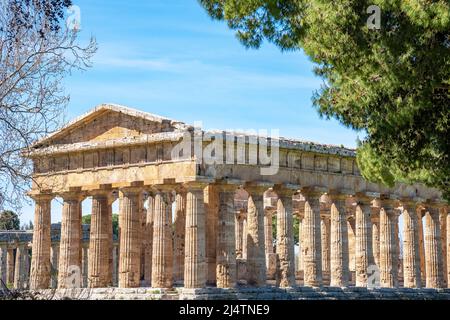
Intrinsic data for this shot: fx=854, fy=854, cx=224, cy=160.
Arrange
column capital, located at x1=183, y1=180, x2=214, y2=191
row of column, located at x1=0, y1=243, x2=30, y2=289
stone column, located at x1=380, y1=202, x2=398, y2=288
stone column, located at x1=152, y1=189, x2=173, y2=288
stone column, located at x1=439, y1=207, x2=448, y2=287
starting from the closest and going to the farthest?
column capital, located at x1=183, y1=180, x2=214, y2=191
stone column, located at x1=152, y1=189, x2=173, y2=288
stone column, located at x1=380, y1=202, x2=398, y2=288
stone column, located at x1=439, y1=207, x2=448, y2=287
row of column, located at x1=0, y1=243, x2=30, y2=289

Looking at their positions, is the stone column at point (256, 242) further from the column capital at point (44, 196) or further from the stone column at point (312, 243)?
the column capital at point (44, 196)

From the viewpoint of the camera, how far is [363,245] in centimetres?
3619

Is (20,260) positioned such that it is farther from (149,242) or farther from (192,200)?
(192,200)

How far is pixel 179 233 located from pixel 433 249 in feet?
41.9

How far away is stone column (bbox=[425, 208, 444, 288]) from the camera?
39.8 meters

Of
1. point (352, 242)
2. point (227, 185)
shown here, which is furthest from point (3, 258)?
point (227, 185)

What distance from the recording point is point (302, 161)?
33719 millimetres

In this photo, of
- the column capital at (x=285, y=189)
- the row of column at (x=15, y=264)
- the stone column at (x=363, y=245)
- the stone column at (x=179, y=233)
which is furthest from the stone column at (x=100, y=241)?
the row of column at (x=15, y=264)

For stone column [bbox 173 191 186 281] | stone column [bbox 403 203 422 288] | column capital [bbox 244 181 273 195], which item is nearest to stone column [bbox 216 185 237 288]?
column capital [bbox 244 181 273 195]

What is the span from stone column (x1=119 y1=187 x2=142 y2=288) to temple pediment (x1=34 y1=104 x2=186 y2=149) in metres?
2.23

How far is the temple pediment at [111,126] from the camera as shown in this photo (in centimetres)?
3098

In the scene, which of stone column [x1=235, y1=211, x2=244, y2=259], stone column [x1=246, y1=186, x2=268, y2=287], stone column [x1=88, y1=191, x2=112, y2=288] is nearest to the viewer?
stone column [x1=246, y1=186, x2=268, y2=287]

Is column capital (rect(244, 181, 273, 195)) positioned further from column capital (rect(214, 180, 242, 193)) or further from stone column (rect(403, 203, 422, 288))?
stone column (rect(403, 203, 422, 288))

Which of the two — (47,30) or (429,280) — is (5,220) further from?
(429,280)
